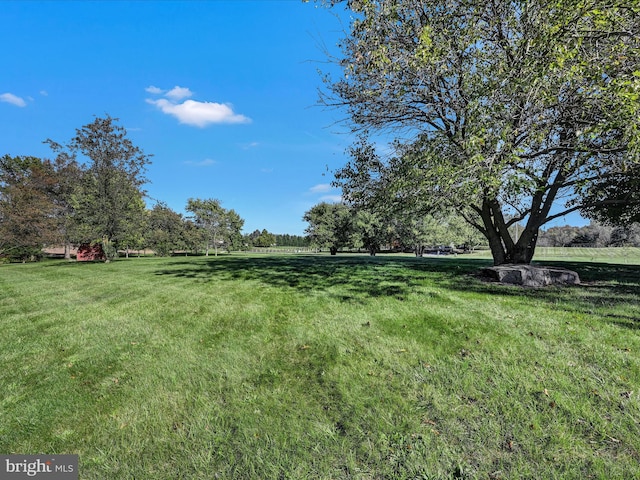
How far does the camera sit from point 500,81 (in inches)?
241

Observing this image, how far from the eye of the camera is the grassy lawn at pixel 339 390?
2713mm

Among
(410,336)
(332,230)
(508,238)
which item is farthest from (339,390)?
(332,230)

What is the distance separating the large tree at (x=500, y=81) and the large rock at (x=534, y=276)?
2.66m

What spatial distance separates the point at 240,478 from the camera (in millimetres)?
2559

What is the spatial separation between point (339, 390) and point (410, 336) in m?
1.86

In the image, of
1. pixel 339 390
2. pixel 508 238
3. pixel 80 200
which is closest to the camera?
pixel 339 390

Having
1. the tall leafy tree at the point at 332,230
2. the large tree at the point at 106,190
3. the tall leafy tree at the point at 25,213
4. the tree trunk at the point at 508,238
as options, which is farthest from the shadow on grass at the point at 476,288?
the tall leafy tree at the point at 332,230

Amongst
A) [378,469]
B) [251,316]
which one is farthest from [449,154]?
[378,469]

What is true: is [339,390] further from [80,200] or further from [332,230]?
[332,230]

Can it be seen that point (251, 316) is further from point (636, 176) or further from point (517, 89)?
A: point (636, 176)

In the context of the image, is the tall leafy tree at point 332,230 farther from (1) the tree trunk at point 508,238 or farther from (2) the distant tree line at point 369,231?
(1) the tree trunk at point 508,238

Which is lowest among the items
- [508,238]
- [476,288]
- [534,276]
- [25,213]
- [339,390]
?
[339,390]

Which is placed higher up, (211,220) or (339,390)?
(211,220)

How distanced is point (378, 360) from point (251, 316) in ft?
10.4
